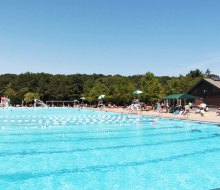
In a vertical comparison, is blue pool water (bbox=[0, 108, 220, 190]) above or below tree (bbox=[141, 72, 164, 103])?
below

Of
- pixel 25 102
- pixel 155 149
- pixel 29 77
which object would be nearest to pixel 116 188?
pixel 155 149

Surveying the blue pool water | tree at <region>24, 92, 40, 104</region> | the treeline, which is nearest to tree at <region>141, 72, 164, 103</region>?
the treeline

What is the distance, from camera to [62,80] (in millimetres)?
86250

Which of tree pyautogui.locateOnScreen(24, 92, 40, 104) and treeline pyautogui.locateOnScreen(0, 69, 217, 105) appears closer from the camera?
treeline pyautogui.locateOnScreen(0, 69, 217, 105)

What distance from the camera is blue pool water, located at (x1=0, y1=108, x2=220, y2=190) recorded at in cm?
772

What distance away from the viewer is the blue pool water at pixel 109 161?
7723 mm

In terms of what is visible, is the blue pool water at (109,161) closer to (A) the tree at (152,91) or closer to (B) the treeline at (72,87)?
(A) the tree at (152,91)

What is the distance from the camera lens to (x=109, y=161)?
1017cm

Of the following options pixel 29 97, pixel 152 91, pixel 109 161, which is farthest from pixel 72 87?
pixel 109 161

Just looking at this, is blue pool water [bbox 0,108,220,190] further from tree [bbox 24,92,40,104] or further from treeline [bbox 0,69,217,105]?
tree [bbox 24,92,40,104]

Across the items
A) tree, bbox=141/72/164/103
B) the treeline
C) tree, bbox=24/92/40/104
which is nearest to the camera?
tree, bbox=141/72/164/103

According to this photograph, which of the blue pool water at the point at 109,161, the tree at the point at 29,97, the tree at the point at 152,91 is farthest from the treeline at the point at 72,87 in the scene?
the blue pool water at the point at 109,161

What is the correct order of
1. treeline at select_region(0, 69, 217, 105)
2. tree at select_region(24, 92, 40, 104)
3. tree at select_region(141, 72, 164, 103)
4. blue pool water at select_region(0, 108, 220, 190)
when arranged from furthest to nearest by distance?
tree at select_region(24, 92, 40, 104) < treeline at select_region(0, 69, 217, 105) < tree at select_region(141, 72, 164, 103) < blue pool water at select_region(0, 108, 220, 190)

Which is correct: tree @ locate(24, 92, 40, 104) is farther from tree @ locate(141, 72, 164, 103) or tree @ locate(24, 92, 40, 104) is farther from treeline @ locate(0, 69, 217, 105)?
tree @ locate(141, 72, 164, 103)
